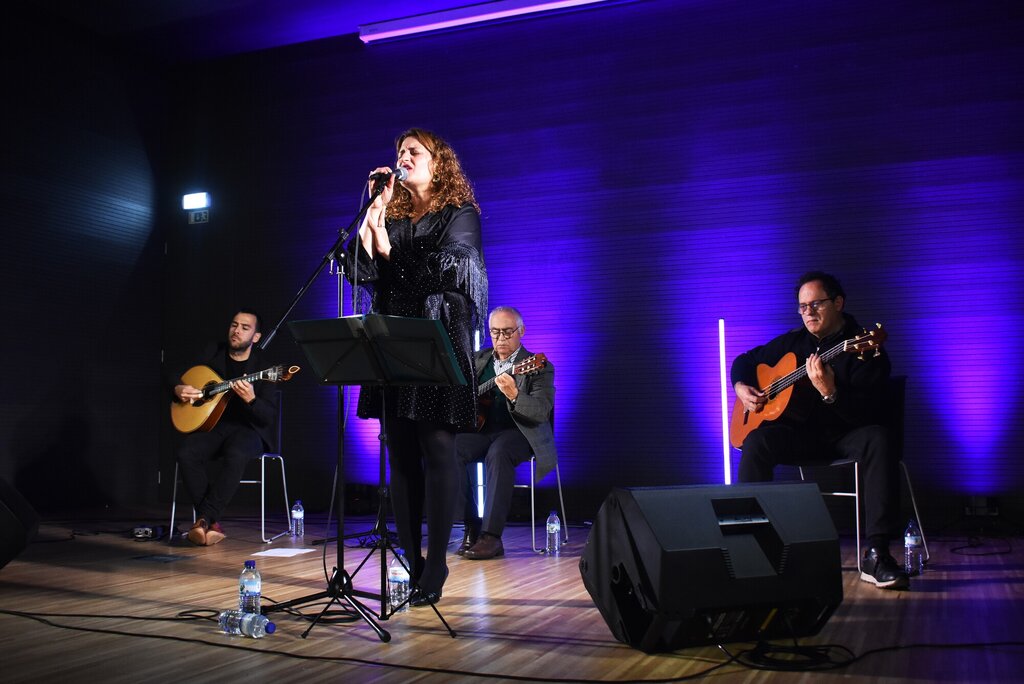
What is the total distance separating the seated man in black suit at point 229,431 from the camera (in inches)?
189

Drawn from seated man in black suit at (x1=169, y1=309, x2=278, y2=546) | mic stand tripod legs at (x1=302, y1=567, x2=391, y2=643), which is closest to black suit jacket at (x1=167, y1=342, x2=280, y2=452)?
seated man in black suit at (x1=169, y1=309, x2=278, y2=546)

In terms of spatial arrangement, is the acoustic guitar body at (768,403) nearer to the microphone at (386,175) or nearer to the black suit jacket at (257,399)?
the microphone at (386,175)

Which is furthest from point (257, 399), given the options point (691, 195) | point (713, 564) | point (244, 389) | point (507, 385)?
point (713, 564)

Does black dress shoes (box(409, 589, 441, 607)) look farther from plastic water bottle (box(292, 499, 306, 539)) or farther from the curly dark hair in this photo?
plastic water bottle (box(292, 499, 306, 539))

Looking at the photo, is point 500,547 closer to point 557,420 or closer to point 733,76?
point 557,420

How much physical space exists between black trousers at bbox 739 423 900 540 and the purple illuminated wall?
1701 mm

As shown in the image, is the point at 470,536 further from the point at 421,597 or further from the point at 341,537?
the point at 341,537

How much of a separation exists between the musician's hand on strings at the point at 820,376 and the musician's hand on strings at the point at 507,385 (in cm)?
138

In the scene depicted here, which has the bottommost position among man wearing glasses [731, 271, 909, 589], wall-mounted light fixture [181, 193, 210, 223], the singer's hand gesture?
man wearing glasses [731, 271, 909, 589]

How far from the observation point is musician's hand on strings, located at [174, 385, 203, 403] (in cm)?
491

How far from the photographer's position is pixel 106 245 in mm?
6609

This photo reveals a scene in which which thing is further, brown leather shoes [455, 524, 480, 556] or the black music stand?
brown leather shoes [455, 524, 480, 556]

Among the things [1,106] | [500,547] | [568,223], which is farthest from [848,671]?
[1,106]

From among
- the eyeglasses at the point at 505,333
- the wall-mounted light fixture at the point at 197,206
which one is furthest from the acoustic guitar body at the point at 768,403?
the wall-mounted light fixture at the point at 197,206
